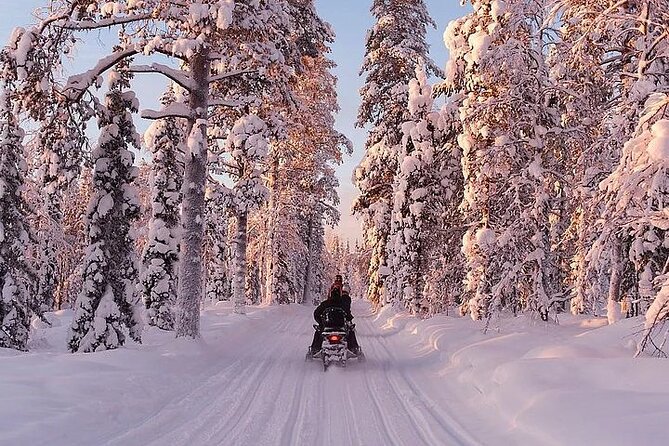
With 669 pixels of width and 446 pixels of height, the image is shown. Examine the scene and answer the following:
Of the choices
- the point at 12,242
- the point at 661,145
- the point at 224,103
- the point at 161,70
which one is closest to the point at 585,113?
the point at 661,145

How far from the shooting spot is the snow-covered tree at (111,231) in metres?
14.7

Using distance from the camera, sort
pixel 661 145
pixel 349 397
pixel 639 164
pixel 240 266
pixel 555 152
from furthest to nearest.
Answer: pixel 240 266 < pixel 555 152 < pixel 349 397 < pixel 639 164 < pixel 661 145

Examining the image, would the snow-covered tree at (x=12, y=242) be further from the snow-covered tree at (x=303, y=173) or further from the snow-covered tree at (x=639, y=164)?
the snow-covered tree at (x=639, y=164)

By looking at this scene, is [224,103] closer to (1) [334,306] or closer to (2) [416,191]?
(1) [334,306]

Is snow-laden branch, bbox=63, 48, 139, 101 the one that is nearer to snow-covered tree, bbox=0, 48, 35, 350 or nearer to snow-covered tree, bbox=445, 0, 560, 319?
snow-covered tree, bbox=0, 48, 35, 350

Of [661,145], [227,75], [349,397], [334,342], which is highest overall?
[227,75]

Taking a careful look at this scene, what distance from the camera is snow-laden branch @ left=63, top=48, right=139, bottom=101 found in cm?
1288

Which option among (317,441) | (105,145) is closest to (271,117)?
(105,145)

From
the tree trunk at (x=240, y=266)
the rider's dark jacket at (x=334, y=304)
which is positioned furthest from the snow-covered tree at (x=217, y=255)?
the rider's dark jacket at (x=334, y=304)

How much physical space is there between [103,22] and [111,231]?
5387mm

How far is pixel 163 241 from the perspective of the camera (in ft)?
73.6

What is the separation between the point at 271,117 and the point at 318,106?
15.0 meters

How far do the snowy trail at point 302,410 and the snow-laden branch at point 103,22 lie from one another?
27.2 feet

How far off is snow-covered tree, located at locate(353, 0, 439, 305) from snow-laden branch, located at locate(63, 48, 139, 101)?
14.8 m
